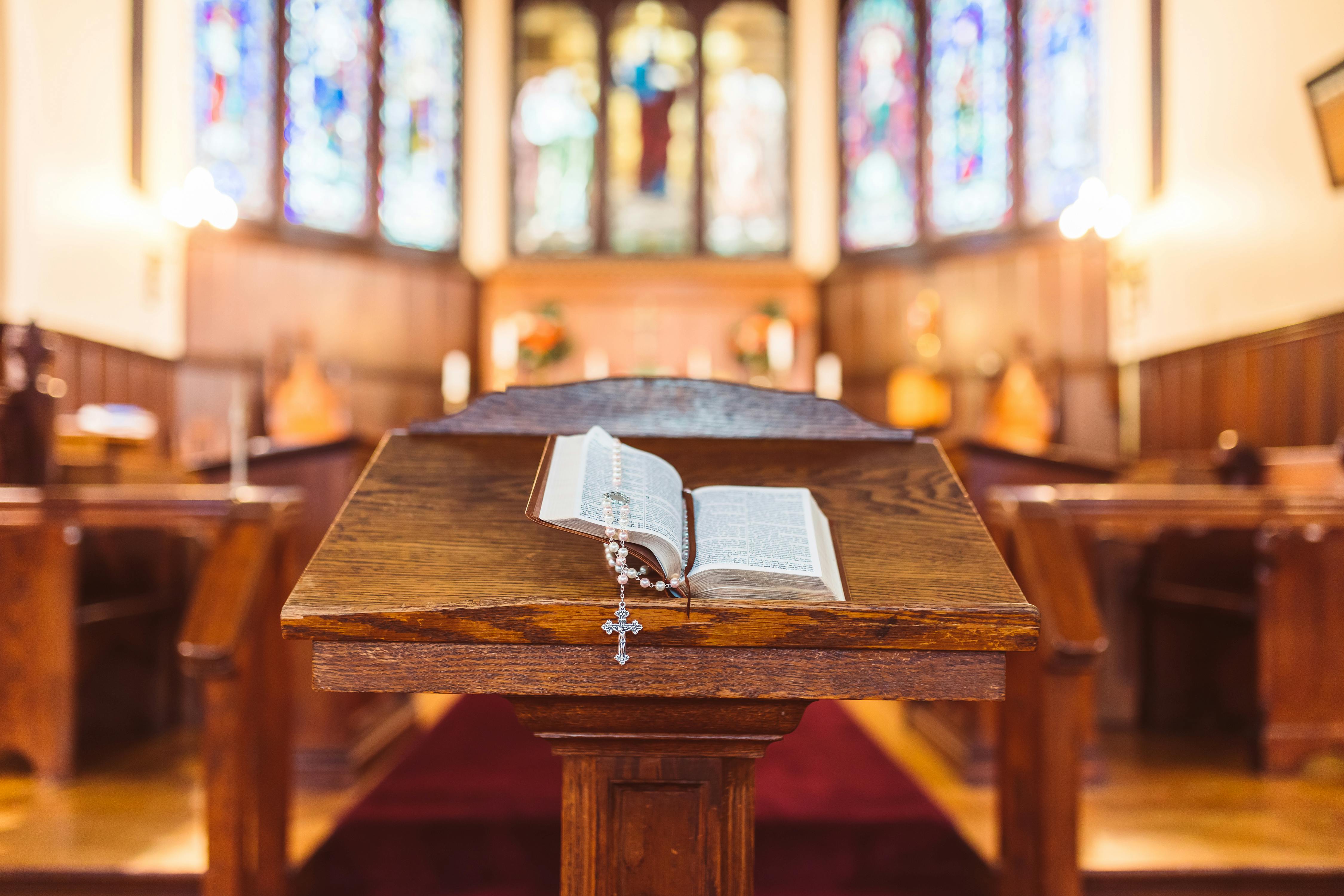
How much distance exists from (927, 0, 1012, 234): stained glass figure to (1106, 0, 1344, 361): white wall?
0.82 metres

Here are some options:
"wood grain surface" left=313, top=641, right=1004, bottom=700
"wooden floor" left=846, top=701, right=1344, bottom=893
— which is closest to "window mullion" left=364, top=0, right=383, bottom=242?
"wooden floor" left=846, top=701, right=1344, bottom=893

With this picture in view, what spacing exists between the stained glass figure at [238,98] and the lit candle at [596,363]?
93.3 inches

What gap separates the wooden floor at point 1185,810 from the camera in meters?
2.08

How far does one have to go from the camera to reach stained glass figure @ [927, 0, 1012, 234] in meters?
6.45

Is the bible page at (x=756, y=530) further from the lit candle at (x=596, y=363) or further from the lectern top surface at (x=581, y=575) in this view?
the lit candle at (x=596, y=363)

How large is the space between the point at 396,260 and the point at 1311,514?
19.2ft

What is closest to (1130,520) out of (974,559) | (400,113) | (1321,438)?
(974,559)

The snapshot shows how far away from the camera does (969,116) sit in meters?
6.59

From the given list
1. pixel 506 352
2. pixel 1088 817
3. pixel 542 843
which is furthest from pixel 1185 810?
pixel 506 352

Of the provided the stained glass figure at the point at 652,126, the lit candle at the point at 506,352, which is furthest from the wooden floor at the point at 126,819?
the stained glass figure at the point at 652,126

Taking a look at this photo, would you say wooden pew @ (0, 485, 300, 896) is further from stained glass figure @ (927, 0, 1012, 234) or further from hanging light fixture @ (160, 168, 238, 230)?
stained glass figure @ (927, 0, 1012, 234)

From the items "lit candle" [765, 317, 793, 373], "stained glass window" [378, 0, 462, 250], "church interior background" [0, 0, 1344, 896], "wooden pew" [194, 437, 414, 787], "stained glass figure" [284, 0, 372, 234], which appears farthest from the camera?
"stained glass window" [378, 0, 462, 250]

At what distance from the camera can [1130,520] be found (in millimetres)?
2172

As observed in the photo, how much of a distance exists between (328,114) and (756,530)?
6415 millimetres
